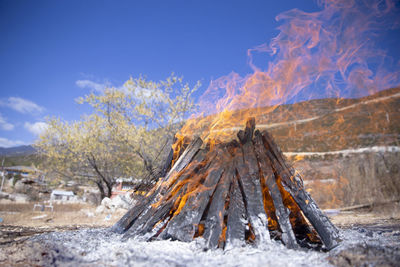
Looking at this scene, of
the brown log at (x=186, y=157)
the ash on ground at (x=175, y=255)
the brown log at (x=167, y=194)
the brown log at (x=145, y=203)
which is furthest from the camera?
the brown log at (x=186, y=157)

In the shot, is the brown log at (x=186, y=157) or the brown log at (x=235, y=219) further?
the brown log at (x=186, y=157)

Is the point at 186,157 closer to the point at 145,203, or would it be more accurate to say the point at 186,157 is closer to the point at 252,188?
the point at 145,203

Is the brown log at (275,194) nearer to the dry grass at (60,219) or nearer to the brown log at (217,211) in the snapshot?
the brown log at (217,211)

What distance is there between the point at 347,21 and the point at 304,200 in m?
3.80

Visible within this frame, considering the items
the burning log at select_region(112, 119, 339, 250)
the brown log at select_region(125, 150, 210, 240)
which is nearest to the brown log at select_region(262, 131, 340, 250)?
the burning log at select_region(112, 119, 339, 250)

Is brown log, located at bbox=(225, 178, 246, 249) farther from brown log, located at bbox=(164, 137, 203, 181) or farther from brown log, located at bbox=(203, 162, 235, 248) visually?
brown log, located at bbox=(164, 137, 203, 181)

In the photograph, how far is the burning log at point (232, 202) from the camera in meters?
3.45

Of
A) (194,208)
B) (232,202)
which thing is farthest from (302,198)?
(194,208)

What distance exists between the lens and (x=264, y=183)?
4.19 m

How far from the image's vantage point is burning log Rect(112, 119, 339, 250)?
136 inches

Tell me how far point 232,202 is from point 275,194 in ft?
2.28

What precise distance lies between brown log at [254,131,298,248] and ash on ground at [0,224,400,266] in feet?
0.62

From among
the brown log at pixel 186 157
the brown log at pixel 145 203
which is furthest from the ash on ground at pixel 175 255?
the brown log at pixel 186 157

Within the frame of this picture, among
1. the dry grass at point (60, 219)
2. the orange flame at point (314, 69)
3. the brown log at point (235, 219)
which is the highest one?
the orange flame at point (314, 69)
